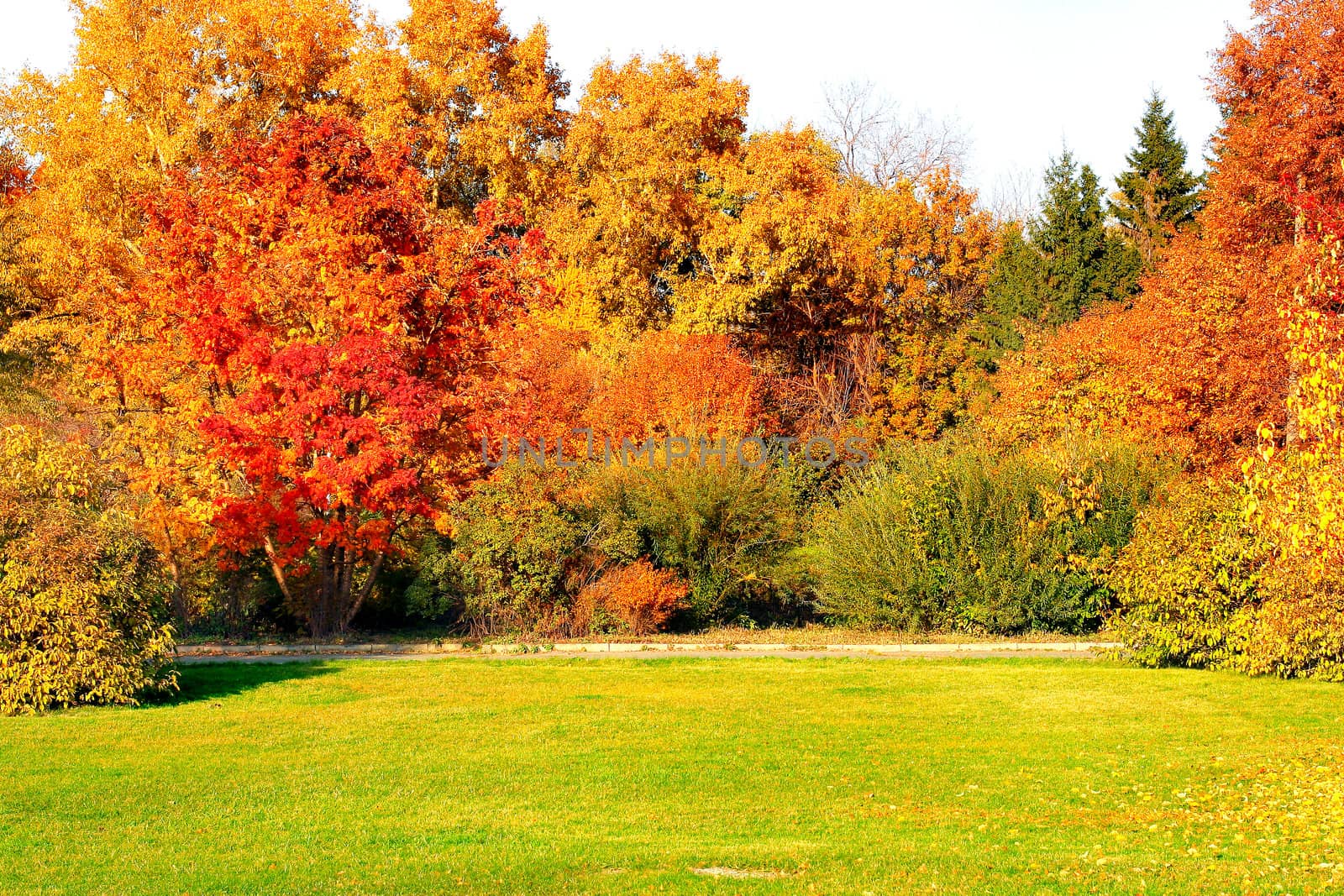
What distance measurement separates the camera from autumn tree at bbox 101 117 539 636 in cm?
1709

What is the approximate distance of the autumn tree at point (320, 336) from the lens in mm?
17094

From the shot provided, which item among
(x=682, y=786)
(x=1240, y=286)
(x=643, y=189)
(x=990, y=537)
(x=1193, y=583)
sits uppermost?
(x=643, y=189)

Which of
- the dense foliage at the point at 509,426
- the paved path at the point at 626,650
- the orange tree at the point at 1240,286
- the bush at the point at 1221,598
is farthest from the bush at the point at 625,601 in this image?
the orange tree at the point at 1240,286

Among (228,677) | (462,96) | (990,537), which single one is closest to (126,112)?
(462,96)

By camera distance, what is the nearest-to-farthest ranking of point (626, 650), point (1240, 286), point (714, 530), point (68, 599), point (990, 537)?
point (68, 599) < point (626, 650) < point (990, 537) < point (714, 530) < point (1240, 286)

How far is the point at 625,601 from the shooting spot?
60.8 feet

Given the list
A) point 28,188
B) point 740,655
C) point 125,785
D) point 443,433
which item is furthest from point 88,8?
point 125,785

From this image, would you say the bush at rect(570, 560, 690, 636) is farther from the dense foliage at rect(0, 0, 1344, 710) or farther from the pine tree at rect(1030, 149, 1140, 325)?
the pine tree at rect(1030, 149, 1140, 325)

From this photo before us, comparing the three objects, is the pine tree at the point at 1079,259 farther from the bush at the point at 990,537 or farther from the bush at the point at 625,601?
the bush at the point at 625,601

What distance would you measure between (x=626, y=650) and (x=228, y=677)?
17.7 feet

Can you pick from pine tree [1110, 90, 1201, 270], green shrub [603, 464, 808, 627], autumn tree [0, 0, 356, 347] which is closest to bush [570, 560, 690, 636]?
green shrub [603, 464, 808, 627]

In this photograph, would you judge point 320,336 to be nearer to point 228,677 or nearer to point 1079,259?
point 228,677

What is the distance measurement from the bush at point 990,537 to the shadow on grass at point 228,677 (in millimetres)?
7802

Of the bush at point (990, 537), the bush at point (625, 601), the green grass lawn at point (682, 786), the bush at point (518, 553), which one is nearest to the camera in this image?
the green grass lawn at point (682, 786)
